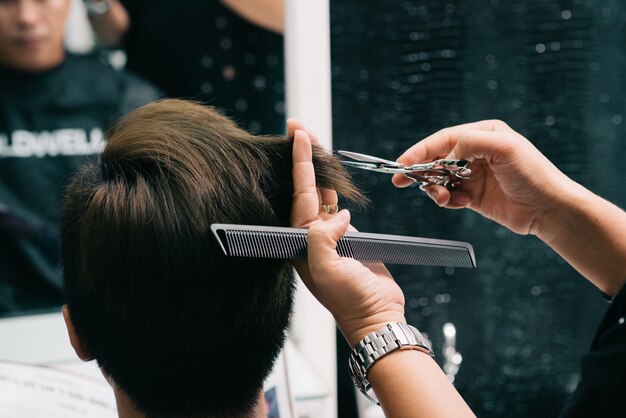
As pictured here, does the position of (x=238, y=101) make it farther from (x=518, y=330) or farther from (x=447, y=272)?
(x=518, y=330)

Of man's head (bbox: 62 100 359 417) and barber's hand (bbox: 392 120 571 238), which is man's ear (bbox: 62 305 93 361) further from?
barber's hand (bbox: 392 120 571 238)

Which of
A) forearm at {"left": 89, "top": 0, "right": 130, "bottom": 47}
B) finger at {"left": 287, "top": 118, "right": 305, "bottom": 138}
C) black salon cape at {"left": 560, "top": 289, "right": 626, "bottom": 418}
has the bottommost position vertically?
black salon cape at {"left": 560, "top": 289, "right": 626, "bottom": 418}

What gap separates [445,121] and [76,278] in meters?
1.13

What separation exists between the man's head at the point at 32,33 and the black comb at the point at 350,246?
115 centimetres

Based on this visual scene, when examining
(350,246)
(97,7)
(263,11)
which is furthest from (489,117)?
(350,246)

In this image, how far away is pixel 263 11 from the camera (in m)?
1.66

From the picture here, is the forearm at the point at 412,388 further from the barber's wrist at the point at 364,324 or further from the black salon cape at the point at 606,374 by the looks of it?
the black salon cape at the point at 606,374

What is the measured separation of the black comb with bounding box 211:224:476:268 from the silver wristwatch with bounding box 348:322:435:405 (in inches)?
3.6

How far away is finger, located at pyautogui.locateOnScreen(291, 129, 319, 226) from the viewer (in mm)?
760

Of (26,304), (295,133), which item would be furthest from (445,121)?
(26,304)

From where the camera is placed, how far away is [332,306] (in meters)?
0.74

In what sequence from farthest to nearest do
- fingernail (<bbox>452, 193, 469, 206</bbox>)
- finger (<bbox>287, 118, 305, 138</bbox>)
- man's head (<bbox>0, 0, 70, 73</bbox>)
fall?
man's head (<bbox>0, 0, 70, 73</bbox>), fingernail (<bbox>452, 193, 469, 206</bbox>), finger (<bbox>287, 118, 305, 138</bbox>)

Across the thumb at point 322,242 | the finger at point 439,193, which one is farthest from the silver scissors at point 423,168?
the thumb at point 322,242

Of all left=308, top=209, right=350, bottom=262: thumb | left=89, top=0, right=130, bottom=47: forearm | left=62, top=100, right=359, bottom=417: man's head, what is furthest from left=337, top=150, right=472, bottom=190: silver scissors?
Answer: left=89, top=0, right=130, bottom=47: forearm
